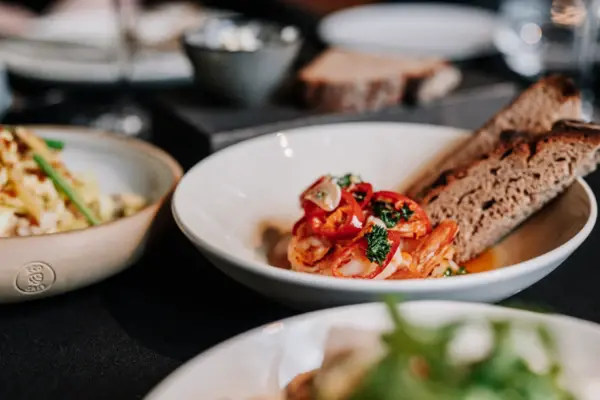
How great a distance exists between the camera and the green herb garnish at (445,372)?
0.54m

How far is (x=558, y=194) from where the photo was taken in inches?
43.8

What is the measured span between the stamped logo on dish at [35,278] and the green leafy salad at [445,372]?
504mm

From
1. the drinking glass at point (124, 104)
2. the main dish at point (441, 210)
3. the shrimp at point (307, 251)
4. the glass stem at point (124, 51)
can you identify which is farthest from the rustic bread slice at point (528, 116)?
the glass stem at point (124, 51)

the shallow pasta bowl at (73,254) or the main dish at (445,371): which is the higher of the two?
the main dish at (445,371)

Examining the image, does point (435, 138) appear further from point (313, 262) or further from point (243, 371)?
point (243, 371)

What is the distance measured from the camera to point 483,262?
1.12 meters

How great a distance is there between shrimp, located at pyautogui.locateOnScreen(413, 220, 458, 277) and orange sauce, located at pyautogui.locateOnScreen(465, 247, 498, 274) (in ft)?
0.26

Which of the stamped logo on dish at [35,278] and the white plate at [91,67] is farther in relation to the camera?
the white plate at [91,67]

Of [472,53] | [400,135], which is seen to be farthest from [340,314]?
[472,53]

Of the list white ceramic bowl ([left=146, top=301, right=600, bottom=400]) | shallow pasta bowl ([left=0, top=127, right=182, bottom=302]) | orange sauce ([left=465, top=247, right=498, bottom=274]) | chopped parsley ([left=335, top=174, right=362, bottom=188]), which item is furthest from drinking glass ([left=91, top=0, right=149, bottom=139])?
white ceramic bowl ([left=146, top=301, right=600, bottom=400])

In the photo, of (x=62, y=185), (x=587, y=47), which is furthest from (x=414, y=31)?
(x=62, y=185)

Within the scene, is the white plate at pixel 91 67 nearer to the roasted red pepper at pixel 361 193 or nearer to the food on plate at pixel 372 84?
the food on plate at pixel 372 84

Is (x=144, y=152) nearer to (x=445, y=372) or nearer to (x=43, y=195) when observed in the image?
(x=43, y=195)

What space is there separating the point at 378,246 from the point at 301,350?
9.7 inches
